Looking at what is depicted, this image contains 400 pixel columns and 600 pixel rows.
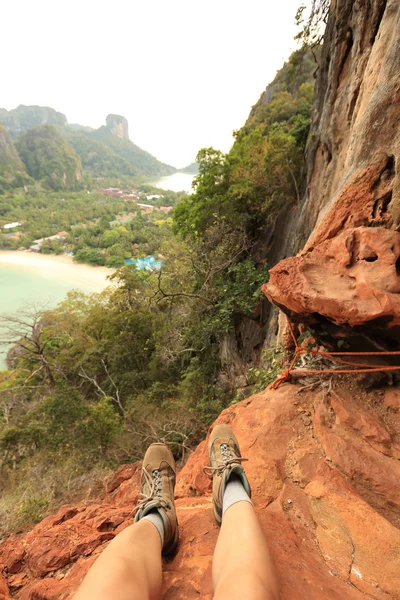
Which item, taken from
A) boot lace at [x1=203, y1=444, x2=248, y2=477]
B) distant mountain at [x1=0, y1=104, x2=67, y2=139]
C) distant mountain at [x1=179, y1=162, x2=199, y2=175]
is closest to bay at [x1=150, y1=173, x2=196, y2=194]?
distant mountain at [x1=179, y1=162, x2=199, y2=175]

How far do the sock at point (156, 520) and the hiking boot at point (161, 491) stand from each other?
21 millimetres

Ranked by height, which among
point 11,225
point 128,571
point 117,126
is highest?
point 117,126

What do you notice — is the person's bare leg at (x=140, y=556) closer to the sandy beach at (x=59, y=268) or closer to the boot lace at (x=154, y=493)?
the boot lace at (x=154, y=493)

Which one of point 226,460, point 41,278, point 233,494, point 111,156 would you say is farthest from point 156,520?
point 111,156

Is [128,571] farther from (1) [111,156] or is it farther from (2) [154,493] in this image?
(1) [111,156]

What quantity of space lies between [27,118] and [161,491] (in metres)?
189

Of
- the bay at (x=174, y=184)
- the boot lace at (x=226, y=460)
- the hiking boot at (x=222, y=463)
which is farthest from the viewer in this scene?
the bay at (x=174, y=184)

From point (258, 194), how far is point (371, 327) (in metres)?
7.68

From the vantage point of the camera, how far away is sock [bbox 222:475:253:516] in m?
1.94

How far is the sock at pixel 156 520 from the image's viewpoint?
1.86m

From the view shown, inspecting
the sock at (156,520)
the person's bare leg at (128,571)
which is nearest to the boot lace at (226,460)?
the sock at (156,520)

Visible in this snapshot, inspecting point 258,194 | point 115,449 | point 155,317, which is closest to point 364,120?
point 258,194

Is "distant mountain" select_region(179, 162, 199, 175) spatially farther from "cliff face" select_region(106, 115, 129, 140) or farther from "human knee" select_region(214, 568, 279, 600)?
"human knee" select_region(214, 568, 279, 600)

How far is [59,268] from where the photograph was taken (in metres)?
40.2
